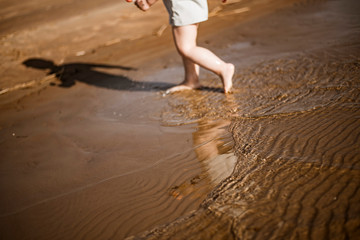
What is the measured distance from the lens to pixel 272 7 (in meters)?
5.11

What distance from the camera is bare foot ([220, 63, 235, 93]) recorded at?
2588 mm

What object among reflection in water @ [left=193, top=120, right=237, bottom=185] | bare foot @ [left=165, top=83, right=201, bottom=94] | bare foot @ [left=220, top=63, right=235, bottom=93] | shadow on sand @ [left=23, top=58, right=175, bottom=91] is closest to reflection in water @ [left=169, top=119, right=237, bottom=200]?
reflection in water @ [left=193, top=120, right=237, bottom=185]

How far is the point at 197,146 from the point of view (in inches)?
78.0

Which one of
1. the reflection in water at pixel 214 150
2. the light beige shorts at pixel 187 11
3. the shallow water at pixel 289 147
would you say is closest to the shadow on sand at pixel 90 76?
the shallow water at pixel 289 147

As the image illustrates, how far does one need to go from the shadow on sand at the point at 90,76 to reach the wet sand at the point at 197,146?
3 cm

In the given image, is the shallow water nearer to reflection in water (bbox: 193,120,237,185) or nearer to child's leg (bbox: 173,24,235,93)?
reflection in water (bbox: 193,120,237,185)

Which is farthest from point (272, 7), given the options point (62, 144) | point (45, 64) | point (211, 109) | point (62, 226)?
point (62, 226)

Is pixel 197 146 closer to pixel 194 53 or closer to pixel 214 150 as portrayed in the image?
pixel 214 150

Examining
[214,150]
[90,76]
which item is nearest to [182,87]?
[214,150]

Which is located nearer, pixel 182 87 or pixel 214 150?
pixel 214 150

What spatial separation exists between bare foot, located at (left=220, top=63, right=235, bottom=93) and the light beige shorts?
511 mm

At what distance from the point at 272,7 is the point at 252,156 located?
4.33 metres

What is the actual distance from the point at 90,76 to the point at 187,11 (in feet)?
6.68

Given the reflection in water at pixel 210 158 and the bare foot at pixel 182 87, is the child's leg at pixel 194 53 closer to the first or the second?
the bare foot at pixel 182 87
